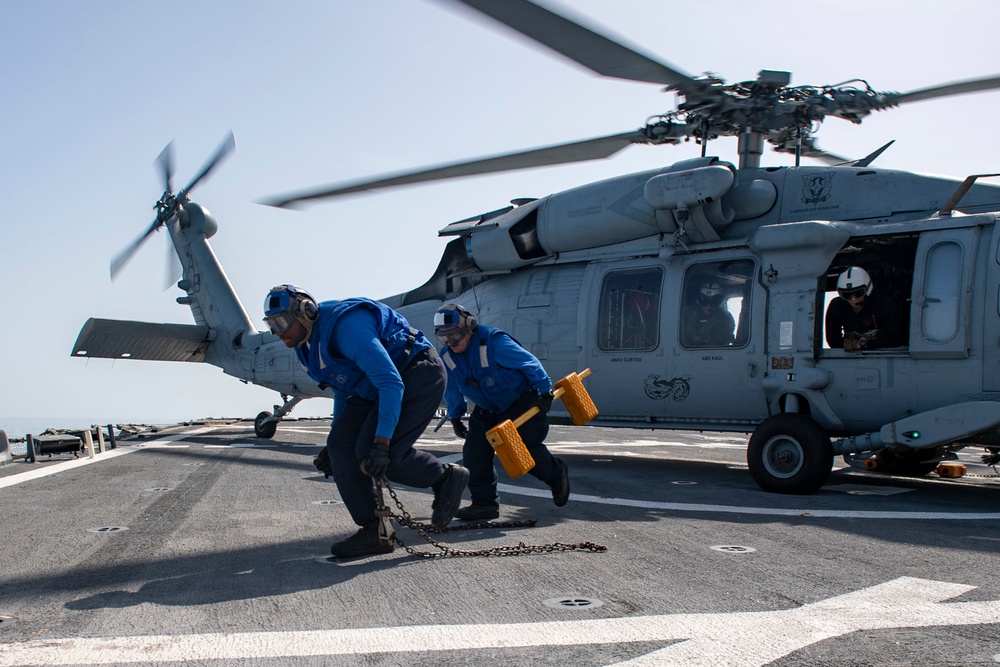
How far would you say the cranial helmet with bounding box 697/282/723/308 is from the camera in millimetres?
8617

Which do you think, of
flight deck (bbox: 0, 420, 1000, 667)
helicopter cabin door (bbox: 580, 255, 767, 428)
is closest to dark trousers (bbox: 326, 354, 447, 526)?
flight deck (bbox: 0, 420, 1000, 667)

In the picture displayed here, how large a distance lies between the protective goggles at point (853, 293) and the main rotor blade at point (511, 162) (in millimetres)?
2782

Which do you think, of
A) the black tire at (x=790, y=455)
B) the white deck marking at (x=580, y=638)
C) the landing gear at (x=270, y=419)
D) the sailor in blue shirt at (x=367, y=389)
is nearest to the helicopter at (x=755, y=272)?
the black tire at (x=790, y=455)

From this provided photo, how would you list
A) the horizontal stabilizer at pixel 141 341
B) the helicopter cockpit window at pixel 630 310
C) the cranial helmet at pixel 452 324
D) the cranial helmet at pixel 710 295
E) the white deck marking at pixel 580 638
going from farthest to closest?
the horizontal stabilizer at pixel 141 341, the helicopter cockpit window at pixel 630 310, the cranial helmet at pixel 710 295, the cranial helmet at pixel 452 324, the white deck marking at pixel 580 638

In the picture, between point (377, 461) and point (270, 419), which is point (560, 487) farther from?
point (270, 419)

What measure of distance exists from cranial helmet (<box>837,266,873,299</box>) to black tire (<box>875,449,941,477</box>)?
1931 millimetres

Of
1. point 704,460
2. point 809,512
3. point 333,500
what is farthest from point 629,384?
point 333,500

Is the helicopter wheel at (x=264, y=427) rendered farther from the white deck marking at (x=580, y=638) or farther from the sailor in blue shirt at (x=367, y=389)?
the white deck marking at (x=580, y=638)

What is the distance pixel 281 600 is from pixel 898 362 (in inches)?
235

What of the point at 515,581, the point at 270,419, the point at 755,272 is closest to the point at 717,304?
the point at 755,272

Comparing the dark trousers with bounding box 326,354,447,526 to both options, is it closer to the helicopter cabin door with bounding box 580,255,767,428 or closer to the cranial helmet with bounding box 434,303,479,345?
the cranial helmet with bounding box 434,303,479,345

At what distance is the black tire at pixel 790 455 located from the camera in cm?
726

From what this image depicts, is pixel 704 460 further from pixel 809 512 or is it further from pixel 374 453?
pixel 374 453

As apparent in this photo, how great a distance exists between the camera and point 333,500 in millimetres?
6574
